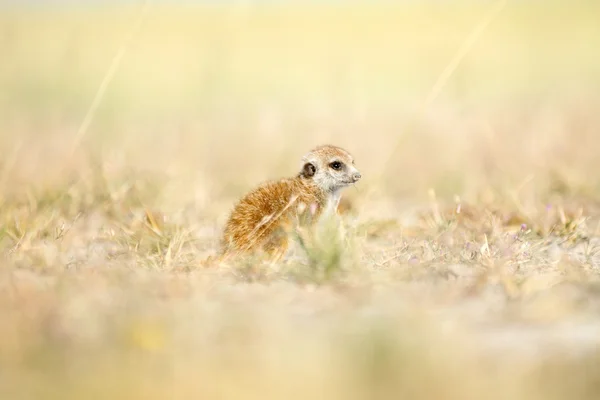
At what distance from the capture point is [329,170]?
7.36m

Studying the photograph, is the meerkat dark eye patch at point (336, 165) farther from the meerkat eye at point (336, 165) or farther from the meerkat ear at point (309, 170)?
the meerkat ear at point (309, 170)

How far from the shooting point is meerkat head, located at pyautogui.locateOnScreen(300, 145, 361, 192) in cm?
734

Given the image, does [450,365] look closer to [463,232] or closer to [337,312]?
[337,312]

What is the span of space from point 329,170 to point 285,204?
0.80 m

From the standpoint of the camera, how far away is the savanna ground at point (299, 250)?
3941 mm

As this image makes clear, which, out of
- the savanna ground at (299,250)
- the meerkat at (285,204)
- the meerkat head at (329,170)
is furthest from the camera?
the meerkat head at (329,170)

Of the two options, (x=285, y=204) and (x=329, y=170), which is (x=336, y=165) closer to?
(x=329, y=170)

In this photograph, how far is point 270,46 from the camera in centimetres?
2364

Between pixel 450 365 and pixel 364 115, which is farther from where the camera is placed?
pixel 364 115

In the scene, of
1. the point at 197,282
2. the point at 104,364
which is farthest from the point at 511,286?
the point at 104,364

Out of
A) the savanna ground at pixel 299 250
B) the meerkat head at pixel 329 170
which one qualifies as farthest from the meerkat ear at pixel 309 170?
the savanna ground at pixel 299 250

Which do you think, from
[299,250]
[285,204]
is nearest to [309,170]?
[285,204]

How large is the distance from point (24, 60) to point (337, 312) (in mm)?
15064

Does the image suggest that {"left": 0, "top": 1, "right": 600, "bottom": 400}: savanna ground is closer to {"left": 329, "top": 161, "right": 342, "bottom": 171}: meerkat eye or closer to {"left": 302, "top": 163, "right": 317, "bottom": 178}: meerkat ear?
{"left": 329, "top": 161, "right": 342, "bottom": 171}: meerkat eye
